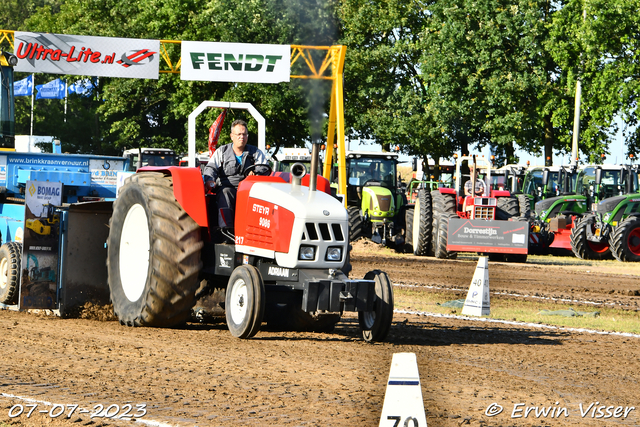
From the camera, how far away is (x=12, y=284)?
920 centimetres

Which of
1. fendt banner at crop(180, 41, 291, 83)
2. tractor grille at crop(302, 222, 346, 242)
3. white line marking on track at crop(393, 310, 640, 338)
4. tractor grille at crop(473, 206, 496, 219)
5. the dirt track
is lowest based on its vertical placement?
white line marking on track at crop(393, 310, 640, 338)

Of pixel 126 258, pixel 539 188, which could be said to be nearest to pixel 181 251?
pixel 126 258

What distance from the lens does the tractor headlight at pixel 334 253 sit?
721 cm

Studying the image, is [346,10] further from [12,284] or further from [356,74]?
[12,284]

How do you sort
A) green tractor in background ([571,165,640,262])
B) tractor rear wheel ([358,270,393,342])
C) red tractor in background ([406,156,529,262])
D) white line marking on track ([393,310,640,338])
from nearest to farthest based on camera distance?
tractor rear wheel ([358,270,393,342])
white line marking on track ([393,310,640,338])
red tractor in background ([406,156,529,262])
green tractor in background ([571,165,640,262])

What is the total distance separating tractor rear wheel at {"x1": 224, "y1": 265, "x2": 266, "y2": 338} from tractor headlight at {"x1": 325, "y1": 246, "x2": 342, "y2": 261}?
60 centimetres

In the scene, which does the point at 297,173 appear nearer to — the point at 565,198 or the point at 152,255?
the point at 152,255

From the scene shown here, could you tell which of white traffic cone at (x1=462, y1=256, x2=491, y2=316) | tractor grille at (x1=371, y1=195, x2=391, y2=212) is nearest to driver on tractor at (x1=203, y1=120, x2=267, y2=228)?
white traffic cone at (x1=462, y1=256, x2=491, y2=316)

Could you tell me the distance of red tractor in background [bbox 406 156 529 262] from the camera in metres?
19.1

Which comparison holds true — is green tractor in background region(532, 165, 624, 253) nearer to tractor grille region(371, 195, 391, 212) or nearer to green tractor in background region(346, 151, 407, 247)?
green tractor in background region(346, 151, 407, 247)

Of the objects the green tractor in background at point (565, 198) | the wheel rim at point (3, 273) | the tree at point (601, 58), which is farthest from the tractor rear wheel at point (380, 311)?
the tree at point (601, 58)

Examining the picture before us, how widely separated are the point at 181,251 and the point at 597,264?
15427 millimetres

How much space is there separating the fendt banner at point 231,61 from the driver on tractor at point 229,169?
12216mm

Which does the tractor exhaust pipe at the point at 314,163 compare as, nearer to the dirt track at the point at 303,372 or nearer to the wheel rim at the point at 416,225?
the dirt track at the point at 303,372
